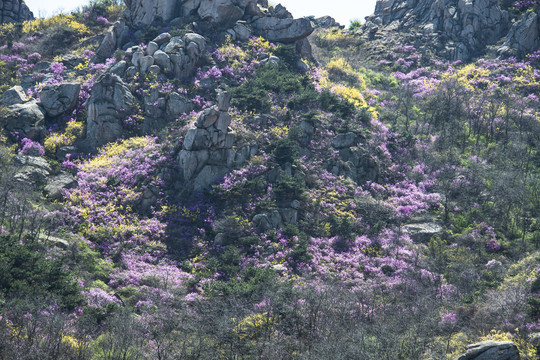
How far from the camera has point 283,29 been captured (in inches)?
2482

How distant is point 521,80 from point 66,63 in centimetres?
5553

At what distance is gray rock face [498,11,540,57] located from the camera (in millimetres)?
66688

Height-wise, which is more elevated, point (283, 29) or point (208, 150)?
point (283, 29)

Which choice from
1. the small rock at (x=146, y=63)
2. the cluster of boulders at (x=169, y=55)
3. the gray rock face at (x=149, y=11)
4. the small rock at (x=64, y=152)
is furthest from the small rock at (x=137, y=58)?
the small rock at (x=64, y=152)

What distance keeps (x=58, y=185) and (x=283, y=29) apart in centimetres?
3515

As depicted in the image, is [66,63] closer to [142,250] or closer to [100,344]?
[142,250]

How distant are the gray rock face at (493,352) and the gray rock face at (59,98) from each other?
41746mm

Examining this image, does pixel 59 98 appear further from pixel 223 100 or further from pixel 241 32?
pixel 241 32

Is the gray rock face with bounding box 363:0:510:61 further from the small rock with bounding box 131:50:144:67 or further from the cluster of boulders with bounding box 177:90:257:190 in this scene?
the small rock with bounding box 131:50:144:67

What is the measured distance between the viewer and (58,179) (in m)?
42.3

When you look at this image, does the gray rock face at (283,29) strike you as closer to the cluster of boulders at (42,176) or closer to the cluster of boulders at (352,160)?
the cluster of boulders at (352,160)

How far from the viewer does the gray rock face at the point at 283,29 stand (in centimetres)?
6262

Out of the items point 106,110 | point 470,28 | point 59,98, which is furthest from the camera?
point 470,28

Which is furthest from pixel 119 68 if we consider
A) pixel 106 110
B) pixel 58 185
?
pixel 58 185
